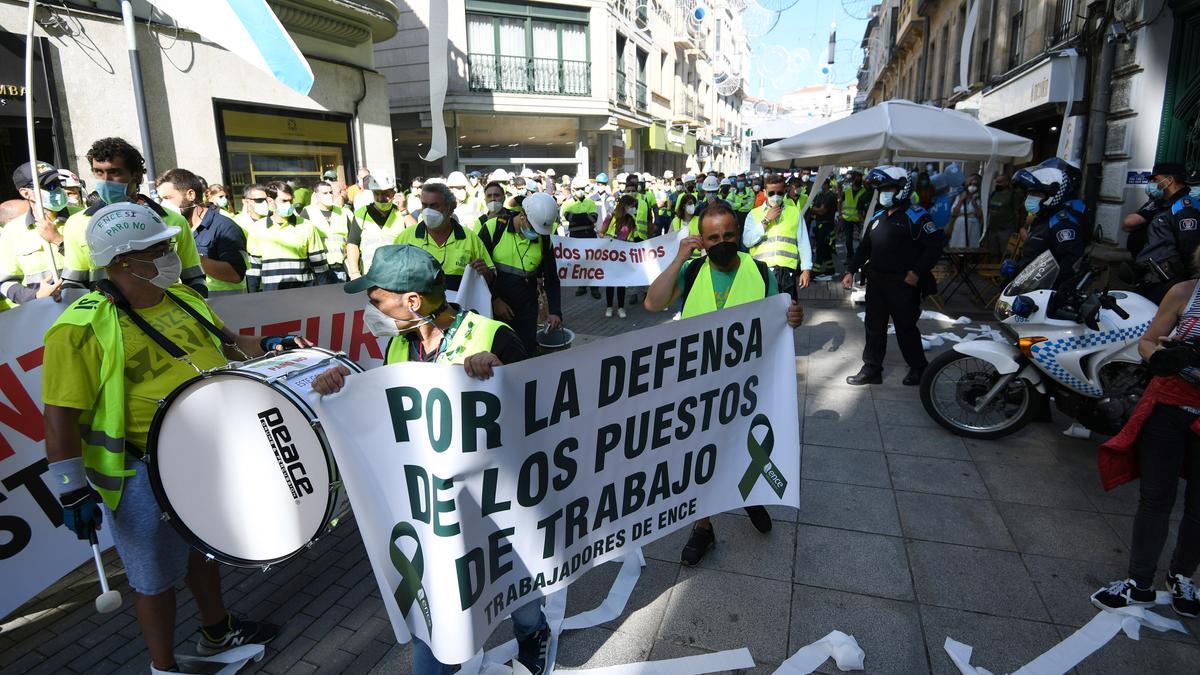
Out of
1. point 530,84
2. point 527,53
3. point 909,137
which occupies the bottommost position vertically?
point 909,137

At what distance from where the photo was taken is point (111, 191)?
12.4 ft

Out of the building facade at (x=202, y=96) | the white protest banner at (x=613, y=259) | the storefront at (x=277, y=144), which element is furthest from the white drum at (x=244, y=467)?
the storefront at (x=277, y=144)

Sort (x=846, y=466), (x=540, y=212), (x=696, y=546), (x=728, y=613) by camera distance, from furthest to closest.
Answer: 1. (x=540, y=212)
2. (x=846, y=466)
3. (x=696, y=546)
4. (x=728, y=613)

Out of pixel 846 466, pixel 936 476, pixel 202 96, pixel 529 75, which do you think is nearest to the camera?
pixel 936 476

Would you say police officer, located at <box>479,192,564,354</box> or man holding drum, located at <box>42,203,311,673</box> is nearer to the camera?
man holding drum, located at <box>42,203,311,673</box>

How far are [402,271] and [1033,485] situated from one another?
4.20 metres

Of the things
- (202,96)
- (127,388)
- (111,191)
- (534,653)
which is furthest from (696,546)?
(202,96)

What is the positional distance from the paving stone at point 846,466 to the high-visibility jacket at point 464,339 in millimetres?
2985

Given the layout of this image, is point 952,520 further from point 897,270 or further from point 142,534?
point 142,534

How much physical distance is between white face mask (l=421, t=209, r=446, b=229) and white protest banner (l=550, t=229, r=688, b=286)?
136 inches

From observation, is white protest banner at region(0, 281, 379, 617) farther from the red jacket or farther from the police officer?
the red jacket

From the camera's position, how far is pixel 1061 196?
6285 mm

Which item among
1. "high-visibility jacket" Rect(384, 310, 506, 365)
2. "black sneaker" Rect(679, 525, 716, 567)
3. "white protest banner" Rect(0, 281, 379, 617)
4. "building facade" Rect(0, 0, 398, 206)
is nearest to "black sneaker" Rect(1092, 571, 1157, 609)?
"black sneaker" Rect(679, 525, 716, 567)

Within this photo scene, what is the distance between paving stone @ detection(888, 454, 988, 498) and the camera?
4.23 m
